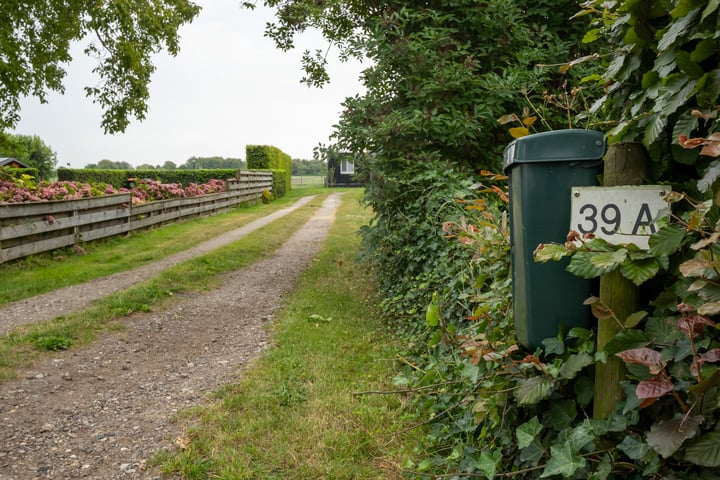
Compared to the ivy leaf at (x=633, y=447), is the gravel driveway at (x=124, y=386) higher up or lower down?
lower down

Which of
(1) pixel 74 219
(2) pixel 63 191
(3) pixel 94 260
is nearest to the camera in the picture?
(3) pixel 94 260

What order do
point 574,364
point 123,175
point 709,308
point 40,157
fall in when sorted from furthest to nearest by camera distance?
point 40,157
point 123,175
point 574,364
point 709,308

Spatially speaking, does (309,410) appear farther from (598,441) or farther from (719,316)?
(719,316)

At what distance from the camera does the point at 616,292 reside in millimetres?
1613

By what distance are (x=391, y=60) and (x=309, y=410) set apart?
3.52m

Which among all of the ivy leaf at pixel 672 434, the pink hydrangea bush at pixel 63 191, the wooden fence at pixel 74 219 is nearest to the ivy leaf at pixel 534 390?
the ivy leaf at pixel 672 434

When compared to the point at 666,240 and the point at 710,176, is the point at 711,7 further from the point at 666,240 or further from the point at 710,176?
the point at 666,240

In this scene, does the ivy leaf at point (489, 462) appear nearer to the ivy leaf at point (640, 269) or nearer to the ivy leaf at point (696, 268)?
the ivy leaf at point (640, 269)

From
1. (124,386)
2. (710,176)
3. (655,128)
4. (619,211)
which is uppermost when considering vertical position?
(655,128)

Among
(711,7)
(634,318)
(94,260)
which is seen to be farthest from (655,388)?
(94,260)

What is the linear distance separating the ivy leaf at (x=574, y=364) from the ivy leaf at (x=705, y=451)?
40 cm

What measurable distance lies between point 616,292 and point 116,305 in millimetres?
5059

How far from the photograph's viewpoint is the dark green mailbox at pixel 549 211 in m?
1.71

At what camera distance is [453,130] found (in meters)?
4.80
